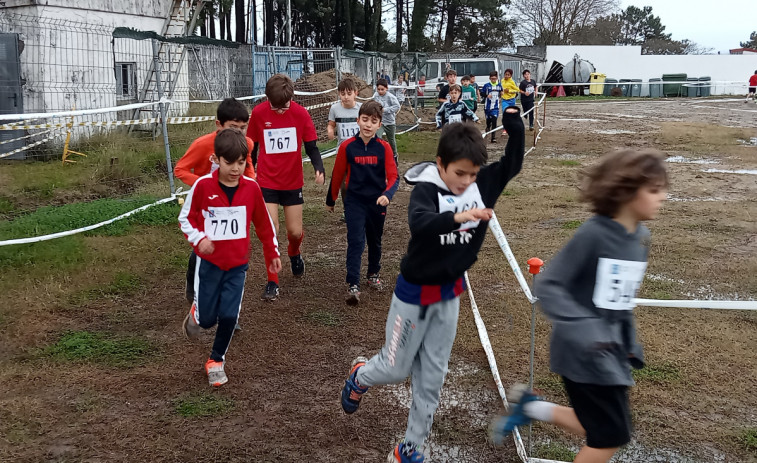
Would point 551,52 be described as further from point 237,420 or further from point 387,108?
point 237,420

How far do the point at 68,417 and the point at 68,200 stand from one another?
6.97m

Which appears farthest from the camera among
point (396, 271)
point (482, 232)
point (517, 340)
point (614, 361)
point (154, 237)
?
point (154, 237)

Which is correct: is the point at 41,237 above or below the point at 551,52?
below

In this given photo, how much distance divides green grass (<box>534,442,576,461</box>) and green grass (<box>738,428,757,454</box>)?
98cm

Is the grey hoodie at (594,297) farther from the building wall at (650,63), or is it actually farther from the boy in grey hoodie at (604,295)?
the building wall at (650,63)

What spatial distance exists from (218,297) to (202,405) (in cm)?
70

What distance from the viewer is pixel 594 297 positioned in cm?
263

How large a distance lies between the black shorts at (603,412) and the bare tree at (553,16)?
197ft

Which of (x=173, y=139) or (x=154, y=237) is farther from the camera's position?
(x=173, y=139)

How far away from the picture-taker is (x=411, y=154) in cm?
1627

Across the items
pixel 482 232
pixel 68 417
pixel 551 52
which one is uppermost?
pixel 551 52

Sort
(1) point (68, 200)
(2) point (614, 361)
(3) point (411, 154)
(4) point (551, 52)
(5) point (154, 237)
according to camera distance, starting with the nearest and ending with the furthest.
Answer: (2) point (614, 361), (5) point (154, 237), (1) point (68, 200), (3) point (411, 154), (4) point (551, 52)

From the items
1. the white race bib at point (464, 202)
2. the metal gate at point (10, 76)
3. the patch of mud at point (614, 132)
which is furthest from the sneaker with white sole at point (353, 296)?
the patch of mud at point (614, 132)

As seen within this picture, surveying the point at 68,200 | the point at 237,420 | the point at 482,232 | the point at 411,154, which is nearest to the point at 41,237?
the point at 68,200
